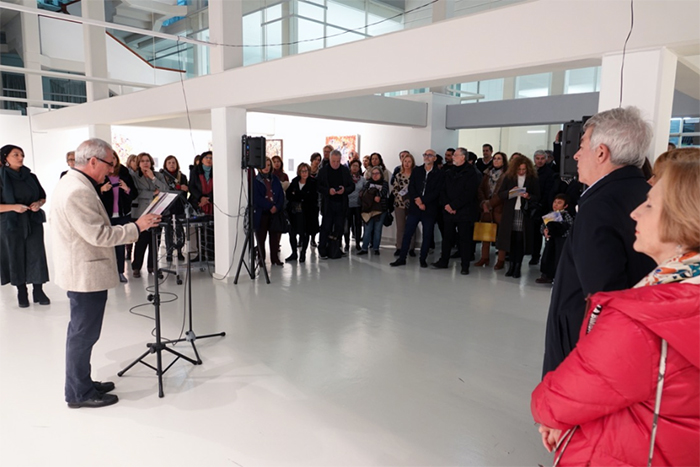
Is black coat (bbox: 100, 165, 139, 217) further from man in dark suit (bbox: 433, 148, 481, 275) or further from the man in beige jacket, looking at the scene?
man in dark suit (bbox: 433, 148, 481, 275)

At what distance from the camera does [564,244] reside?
196 centimetres

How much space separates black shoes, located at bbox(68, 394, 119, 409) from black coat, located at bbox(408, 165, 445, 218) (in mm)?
4832

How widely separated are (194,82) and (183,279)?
250cm

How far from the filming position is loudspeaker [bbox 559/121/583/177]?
2.69 metres

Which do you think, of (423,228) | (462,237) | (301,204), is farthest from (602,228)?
(301,204)

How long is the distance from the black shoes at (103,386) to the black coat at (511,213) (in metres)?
5.07

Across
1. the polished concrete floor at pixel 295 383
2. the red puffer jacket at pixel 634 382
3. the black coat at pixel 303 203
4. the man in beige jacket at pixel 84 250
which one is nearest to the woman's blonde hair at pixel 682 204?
the red puffer jacket at pixel 634 382

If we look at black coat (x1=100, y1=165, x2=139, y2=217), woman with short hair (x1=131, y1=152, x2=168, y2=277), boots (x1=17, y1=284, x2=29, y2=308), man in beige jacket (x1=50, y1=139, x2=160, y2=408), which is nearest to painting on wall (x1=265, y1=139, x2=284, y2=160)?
woman with short hair (x1=131, y1=152, x2=168, y2=277)

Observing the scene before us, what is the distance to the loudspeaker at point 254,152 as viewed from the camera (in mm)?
5691

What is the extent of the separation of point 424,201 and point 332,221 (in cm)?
147

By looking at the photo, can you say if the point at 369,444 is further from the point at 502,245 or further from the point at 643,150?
the point at 502,245

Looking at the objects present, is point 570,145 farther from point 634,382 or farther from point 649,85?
point 634,382

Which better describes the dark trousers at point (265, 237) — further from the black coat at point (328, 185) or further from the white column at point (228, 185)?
the black coat at point (328, 185)

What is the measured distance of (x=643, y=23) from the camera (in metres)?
2.74
